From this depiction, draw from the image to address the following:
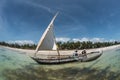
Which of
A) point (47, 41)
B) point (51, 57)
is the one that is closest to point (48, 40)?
point (47, 41)

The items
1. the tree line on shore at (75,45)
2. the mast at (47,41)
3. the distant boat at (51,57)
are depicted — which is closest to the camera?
the distant boat at (51,57)

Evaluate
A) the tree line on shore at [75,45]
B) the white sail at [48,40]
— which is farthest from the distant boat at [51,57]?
Result: the tree line on shore at [75,45]

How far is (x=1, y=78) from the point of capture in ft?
80.7

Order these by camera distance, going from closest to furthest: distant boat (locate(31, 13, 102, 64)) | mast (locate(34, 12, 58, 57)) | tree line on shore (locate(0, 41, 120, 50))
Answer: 1. distant boat (locate(31, 13, 102, 64))
2. mast (locate(34, 12, 58, 57))
3. tree line on shore (locate(0, 41, 120, 50))

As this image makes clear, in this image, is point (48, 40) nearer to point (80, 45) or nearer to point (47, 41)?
point (47, 41)

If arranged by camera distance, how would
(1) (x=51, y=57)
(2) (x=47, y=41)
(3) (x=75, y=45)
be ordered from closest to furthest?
(1) (x=51, y=57) → (2) (x=47, y=41) → (3) (x=75, y=45)

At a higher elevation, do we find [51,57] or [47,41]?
[47,41]

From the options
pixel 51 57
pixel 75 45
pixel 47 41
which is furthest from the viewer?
pixel 75 45

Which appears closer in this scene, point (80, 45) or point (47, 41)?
point (47, 41)

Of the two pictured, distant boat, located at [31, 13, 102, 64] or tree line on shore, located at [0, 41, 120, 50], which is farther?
tree line on shore, located at [0, 41, 120, 50]

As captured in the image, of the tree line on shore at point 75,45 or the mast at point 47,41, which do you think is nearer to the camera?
the mast at point 47,41

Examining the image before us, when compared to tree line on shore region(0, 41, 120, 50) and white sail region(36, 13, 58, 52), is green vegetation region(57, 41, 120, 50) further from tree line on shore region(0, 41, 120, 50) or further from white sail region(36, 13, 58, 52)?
white sail region(36, 13, 58, 52)

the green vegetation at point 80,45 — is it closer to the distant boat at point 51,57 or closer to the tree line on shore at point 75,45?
the tree line on shore at point 75,45

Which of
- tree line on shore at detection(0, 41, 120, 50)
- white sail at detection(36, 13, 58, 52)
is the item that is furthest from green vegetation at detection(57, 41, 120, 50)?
white sail at detection(36, 13, 58, 52)
